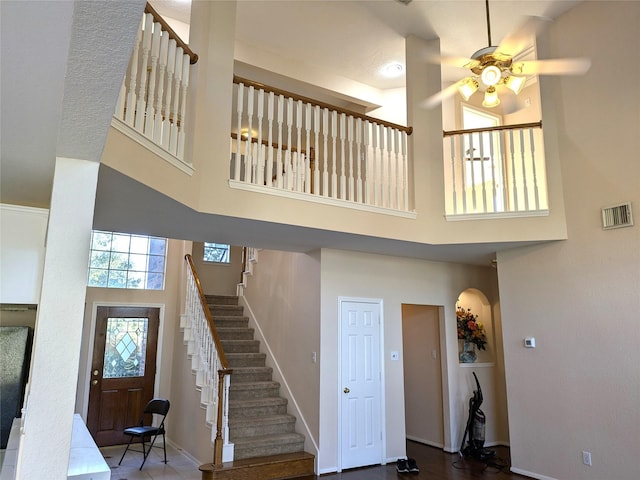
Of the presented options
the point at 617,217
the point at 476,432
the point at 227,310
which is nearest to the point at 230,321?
the point at 227,310

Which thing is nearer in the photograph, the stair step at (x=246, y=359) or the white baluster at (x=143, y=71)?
the white baluster at (x=143, y=71)

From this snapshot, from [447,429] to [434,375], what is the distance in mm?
741

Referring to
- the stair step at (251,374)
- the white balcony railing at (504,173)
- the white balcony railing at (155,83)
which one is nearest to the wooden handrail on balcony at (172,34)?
the white balcony railing at (155,83)

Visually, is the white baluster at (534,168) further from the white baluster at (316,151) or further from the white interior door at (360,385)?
the white baluster at (316,151)

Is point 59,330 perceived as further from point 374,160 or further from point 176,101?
point 374,160

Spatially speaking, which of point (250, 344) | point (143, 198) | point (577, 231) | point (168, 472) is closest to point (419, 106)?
point (577, 231)

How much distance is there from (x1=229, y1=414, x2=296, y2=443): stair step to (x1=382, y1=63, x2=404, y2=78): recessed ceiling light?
16.3 ft

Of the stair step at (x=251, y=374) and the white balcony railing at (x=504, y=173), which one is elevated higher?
the white balcony railing at (x=504, y=173)

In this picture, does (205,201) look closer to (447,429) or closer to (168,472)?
(168,472)

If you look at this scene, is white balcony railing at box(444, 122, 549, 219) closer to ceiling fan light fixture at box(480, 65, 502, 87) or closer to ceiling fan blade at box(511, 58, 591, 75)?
ceiling fan blade at box(511, 58, 591, 75)

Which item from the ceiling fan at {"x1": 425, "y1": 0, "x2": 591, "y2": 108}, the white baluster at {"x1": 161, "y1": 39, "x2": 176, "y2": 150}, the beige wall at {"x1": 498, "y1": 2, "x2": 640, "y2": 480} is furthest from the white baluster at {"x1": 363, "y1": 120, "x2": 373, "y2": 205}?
the white baluster at {"x1": 161, "y1": 39, "x2": 176, "y2": 150}

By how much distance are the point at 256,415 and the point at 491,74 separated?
15.4ft

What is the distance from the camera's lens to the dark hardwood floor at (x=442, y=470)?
16.6ft

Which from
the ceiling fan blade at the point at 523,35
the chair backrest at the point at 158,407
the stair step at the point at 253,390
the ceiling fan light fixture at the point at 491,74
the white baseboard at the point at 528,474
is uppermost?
the ceiling fan blade at the point at 523,35
